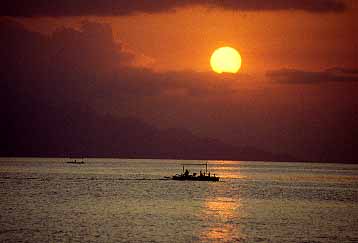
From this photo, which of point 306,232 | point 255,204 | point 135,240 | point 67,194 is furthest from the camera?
point 67,194

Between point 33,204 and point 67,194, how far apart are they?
2437 centimetres

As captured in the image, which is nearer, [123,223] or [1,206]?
[123,223]

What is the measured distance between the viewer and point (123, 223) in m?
80.9

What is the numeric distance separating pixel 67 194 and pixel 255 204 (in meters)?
36.0

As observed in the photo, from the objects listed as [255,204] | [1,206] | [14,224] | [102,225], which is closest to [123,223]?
[102,225]

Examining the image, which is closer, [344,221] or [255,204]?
[344,221]

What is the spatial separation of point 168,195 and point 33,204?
31.7 meters

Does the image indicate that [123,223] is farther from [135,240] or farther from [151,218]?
[135,240]

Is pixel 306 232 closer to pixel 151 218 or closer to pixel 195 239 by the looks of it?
pixel 195 239

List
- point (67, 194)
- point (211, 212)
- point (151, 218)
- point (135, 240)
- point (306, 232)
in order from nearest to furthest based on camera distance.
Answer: point (135, 240) → point (306, 232) → point (151, 218) → point (211, 212) → point (67, 194)

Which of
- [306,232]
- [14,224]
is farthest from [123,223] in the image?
[306,232]

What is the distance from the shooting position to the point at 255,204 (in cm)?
11550

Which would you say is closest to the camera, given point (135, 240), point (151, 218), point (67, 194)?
point (135, 240)

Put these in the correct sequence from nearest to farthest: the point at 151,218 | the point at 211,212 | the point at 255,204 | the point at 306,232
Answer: the point at 306,232, the point at 151,218, the point at 211,212, the point at 255,204
